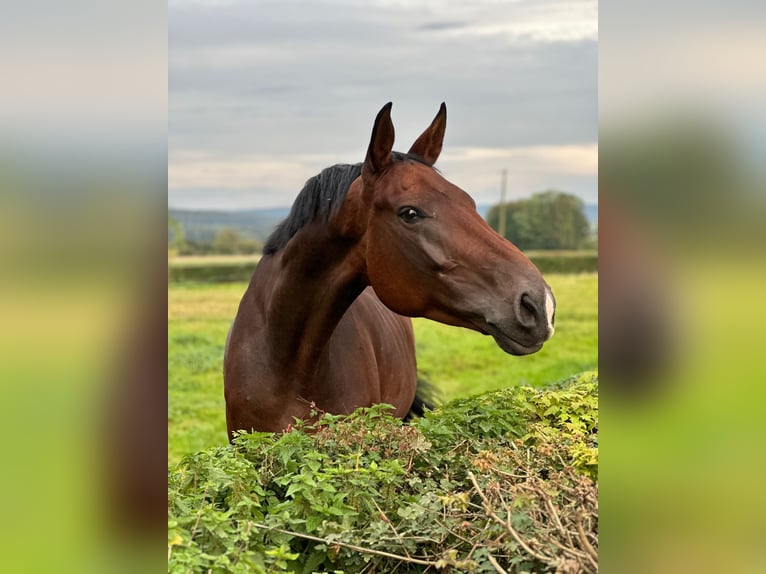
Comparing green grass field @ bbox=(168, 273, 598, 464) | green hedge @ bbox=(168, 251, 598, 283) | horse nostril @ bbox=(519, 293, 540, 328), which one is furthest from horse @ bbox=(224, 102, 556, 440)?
green hedge @ bbox=(168, 251, 598, 283)

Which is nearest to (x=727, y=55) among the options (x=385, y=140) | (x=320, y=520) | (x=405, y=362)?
(x=320, y=520)

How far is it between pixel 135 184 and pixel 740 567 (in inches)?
39.9

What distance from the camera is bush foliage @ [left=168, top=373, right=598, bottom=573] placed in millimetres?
1584

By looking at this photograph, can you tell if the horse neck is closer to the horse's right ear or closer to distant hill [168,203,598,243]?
the horse's right ear

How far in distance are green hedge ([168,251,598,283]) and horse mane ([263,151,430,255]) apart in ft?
39.7

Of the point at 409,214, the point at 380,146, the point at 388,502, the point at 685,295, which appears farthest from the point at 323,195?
the point at 685,295

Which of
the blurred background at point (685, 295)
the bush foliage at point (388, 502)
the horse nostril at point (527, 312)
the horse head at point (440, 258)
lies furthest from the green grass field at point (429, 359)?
the blurred background at point (685, 295)

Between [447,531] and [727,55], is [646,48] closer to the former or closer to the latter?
[727,55]

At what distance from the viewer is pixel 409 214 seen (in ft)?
8.74

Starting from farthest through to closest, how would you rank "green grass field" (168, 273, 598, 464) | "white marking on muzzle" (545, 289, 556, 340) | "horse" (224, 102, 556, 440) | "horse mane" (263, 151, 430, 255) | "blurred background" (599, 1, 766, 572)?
"green grass field" (168, 273, 598, 464), "horse mane" (263, 151, 430, 255), "horse" (224, 102, 556, 440), "white marking on muzzle" (545, 289, 556, 340), "blurred background" (599, 1, 766, 572)

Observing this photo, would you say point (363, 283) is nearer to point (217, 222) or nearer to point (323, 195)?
point (323, 195)

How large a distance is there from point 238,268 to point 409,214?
43.8 ft

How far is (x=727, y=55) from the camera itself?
1.06 m

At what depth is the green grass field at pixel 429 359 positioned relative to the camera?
749 centimetres
